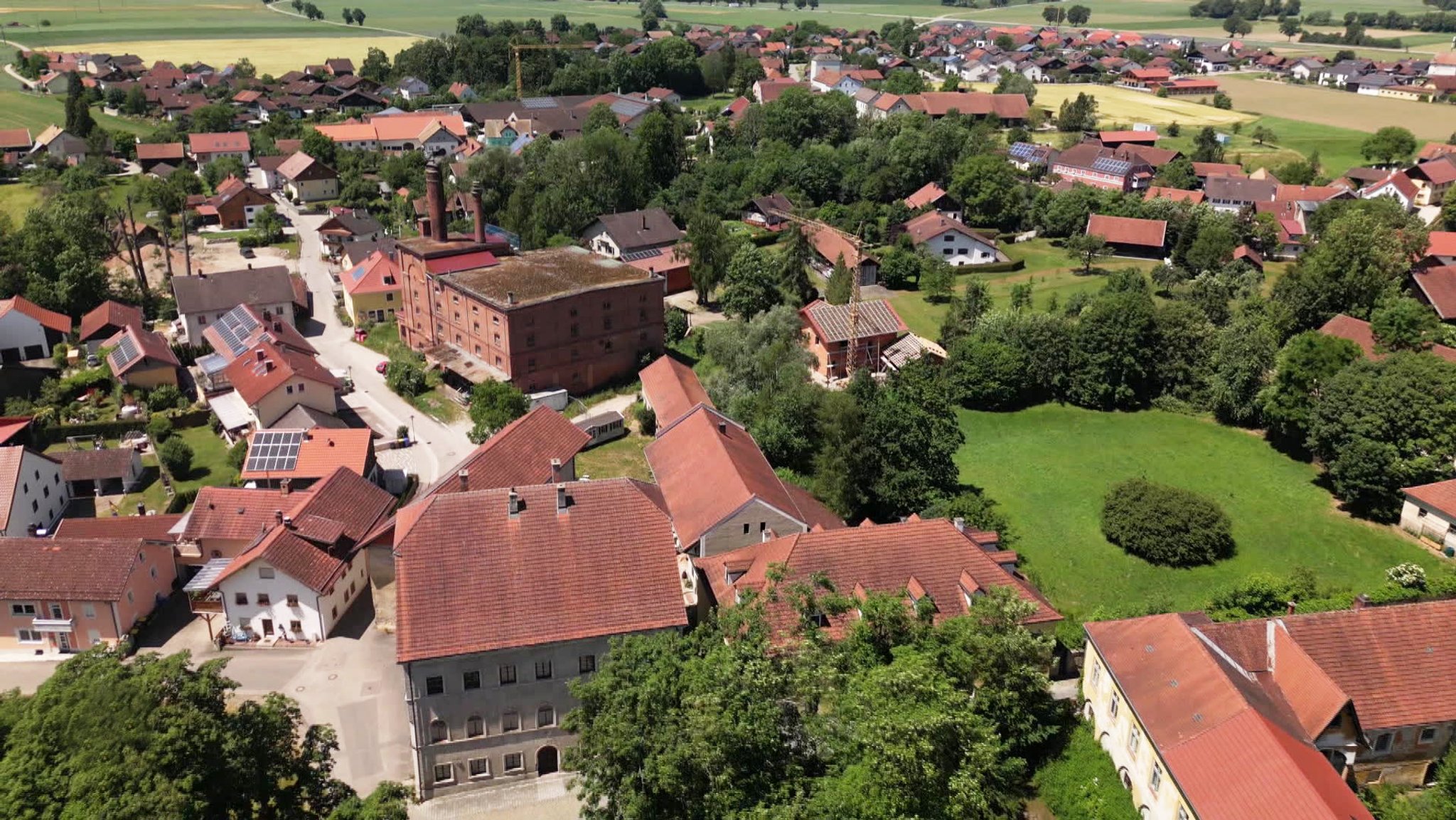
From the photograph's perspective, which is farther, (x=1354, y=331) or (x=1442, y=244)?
(x=1442, y=244)

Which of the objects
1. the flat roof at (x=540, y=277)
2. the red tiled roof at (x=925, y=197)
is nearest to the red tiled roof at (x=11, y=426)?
the flat roof at (x=540, y=277)

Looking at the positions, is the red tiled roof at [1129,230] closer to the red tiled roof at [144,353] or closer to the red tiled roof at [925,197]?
the red tiled roof at [925,197]

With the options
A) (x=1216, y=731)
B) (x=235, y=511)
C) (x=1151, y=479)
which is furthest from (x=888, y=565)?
(x=235, y=511)

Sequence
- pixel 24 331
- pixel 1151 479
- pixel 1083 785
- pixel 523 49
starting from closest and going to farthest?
pixel 1083 785
pixel 1151 479
pixel 24 331
pixel 523 49

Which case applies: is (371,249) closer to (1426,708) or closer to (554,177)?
(554,177)

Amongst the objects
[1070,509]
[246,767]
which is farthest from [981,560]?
[246,767]

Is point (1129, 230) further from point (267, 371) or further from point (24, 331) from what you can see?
point (24, 331)

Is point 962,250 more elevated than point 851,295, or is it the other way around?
point 962,250
